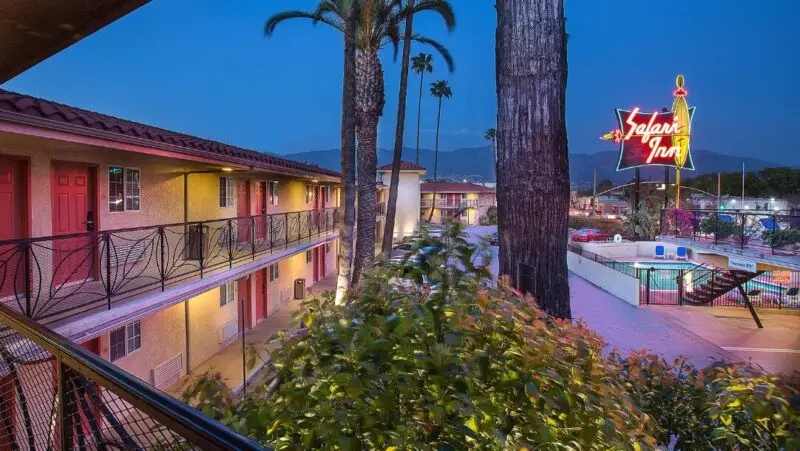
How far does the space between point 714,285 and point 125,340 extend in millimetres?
18500

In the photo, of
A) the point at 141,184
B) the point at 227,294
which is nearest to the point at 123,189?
the point at 141,184

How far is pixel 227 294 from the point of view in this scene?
15703 millimetres

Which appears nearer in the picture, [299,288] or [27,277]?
[27,277]

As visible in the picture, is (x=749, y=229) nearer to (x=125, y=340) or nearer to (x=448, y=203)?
(x=125, y=340)

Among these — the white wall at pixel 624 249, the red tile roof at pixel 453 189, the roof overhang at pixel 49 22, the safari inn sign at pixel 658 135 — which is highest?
the safari inn sign at pixel 658 135

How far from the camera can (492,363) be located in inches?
73.7

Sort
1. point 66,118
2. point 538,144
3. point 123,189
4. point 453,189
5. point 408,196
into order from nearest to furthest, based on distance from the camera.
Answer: point 538,144 → point 66,118 → point 123,189 → point 408,196 → point 453,189

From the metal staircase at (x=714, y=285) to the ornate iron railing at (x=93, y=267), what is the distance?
15195 mm

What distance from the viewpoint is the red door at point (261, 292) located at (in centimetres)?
1823

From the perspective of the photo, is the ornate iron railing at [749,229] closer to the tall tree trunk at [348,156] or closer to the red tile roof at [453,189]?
the tall tree trunk at [348,156]

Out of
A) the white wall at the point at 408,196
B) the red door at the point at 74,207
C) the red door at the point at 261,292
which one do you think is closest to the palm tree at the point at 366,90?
the red door at the point at 261,292

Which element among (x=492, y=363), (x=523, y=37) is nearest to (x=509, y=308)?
(x=492, y=363)

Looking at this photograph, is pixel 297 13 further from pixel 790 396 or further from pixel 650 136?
pixel 650 136

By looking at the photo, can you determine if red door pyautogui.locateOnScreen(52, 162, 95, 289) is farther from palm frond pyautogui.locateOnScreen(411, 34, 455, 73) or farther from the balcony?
the balcony
